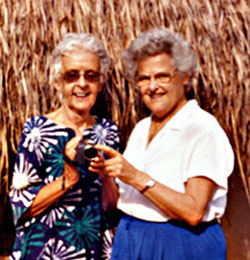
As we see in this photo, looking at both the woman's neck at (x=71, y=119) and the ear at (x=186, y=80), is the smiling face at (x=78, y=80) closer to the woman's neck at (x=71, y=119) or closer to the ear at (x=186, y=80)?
the woman's neck at (x=71, y=119)

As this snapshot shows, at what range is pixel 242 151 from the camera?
2311 mm

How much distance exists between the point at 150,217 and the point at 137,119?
2.66 feet

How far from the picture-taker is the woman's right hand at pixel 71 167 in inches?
58.2

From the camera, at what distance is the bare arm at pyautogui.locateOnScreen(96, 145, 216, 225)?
1380mm

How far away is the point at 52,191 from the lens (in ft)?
5.18

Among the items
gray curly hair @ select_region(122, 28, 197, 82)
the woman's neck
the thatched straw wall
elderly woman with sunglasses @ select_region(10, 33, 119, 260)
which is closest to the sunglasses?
elderly woman with sunglasses @ select_region(10, 33, 119, 260)

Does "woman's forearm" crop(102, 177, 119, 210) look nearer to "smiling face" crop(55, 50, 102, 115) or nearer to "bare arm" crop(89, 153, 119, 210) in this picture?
"bare arm" crop(89, 153, 119, 210)

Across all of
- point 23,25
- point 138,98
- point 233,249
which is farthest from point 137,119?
point 233,249

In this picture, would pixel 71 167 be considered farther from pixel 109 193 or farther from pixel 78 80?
pixel 78 80

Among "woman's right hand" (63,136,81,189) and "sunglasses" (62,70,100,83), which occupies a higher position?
"sunglasses" (62,70,100,83)

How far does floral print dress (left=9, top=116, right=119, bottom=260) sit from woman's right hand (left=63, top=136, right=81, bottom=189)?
4.4 inches

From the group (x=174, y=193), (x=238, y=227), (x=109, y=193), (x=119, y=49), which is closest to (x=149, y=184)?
(x=174, y=193)

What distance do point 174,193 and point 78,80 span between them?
61cm

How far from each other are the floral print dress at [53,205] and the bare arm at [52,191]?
21mm
